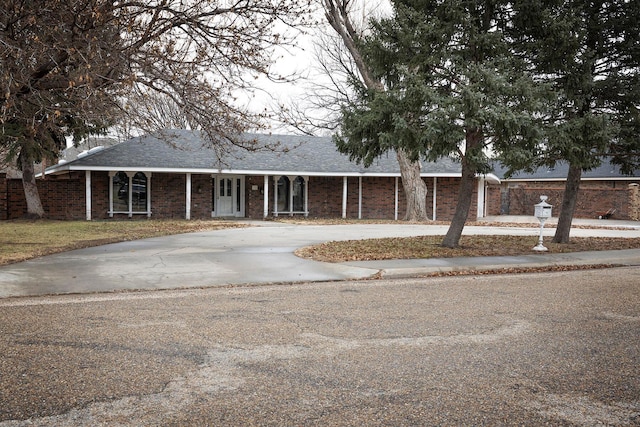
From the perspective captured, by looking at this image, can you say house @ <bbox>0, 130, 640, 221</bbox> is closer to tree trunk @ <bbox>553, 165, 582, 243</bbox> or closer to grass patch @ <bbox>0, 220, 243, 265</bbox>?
grass patch @ <bbox>0, 220, 243, 265</bbox>

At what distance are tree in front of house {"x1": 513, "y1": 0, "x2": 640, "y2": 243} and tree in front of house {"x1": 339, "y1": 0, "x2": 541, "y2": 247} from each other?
2.63 feet

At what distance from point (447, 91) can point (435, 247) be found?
3933 mm

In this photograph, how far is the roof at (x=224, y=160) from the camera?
88.4 ft

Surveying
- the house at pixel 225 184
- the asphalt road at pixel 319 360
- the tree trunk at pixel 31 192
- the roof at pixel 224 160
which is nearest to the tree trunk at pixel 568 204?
the asphalt road at pixel 319 360

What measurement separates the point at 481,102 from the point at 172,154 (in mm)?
20413

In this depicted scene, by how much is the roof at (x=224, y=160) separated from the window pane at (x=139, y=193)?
1260 millimetres

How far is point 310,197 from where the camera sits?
31875 millimetres

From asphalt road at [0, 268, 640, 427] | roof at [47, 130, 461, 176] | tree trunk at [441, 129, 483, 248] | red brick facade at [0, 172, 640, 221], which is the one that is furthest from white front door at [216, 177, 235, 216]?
asphalt road at [0, 268, 640, 427]

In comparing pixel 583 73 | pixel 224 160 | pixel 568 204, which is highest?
pixel 583 73

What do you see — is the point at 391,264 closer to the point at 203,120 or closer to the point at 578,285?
the point at 578,285

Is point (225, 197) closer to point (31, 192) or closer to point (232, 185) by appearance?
point (232, 185)

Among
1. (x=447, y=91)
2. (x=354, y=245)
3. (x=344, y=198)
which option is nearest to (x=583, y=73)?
(x=447, y=91)

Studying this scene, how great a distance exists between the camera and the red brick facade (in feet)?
89.8

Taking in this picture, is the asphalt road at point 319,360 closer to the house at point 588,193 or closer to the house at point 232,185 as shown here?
the house at point 232,185
